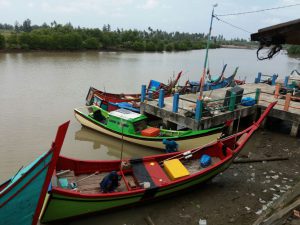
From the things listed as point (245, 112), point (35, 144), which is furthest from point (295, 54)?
point (35, 144)

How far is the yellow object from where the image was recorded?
805cm

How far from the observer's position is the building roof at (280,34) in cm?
457

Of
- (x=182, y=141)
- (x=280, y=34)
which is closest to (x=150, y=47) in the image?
(x=182, y=141)

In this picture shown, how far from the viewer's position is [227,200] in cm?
848

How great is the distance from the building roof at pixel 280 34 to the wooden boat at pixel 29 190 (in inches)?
156

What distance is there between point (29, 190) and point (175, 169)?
414cm

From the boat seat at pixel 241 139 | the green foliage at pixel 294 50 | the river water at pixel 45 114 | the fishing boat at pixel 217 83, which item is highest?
the green foliage at pixel 294 50

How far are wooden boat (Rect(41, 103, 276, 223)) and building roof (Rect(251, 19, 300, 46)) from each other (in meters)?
4.26

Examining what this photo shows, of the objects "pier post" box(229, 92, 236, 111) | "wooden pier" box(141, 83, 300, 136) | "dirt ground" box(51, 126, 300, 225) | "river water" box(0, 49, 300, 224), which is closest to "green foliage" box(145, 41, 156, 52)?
"river water" box(0, 49, 300, 224)

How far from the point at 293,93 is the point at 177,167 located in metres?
12.1

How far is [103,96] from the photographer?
16.7 metres

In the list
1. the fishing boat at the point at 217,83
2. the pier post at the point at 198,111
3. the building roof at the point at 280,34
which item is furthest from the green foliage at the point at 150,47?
the building roof at the point at 280,34

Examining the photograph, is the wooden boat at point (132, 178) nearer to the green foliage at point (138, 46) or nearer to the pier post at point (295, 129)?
the pier post at point (295, 129)

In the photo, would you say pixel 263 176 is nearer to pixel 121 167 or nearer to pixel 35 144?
pixel 121 167
